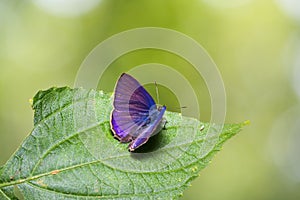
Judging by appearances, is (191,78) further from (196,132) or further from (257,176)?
(257,176)

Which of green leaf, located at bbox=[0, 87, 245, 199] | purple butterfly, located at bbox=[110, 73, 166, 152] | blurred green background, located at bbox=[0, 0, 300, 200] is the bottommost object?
green leaf, located at bbox=[0, 87, 245, 199]

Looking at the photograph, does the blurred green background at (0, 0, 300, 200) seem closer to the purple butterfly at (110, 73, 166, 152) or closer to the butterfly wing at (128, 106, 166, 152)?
the purple butterfly at (110, 73, 166, 152)

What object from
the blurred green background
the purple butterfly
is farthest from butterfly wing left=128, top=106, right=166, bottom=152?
the blurred green background

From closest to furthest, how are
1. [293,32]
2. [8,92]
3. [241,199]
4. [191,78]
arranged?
[191,78], [8,92], [241,199], [293,32]

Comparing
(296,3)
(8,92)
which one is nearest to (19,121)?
(8,92)

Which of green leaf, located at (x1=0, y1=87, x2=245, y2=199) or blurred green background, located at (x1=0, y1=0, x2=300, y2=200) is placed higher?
blurred green background, located at (x1=0, y1=0, x2=300, y2=200)
